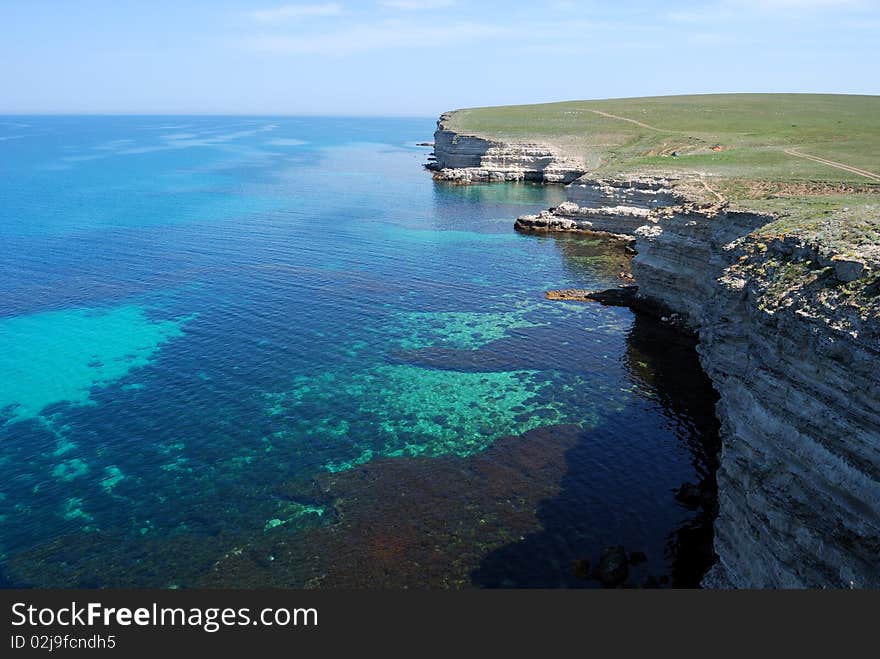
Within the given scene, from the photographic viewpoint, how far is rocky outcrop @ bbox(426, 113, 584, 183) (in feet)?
473

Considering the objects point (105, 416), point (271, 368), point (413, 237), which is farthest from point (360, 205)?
point (105, 416)

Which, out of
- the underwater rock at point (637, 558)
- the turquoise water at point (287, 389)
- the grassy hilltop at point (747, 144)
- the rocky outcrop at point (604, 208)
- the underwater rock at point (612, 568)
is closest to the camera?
the underwater rock at point (612, 568)

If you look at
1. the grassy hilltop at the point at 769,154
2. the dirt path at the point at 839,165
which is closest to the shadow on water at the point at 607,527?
the grassy hilltop at the point at 769,154

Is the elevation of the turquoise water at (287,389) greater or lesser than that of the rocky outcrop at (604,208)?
lesser

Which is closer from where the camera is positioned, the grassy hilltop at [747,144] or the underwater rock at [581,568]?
the underwater rock at [581,568]

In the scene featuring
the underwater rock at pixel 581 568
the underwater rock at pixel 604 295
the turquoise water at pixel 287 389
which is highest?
the underwater rock at pixel 604 295

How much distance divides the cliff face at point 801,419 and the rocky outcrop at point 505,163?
114 meters

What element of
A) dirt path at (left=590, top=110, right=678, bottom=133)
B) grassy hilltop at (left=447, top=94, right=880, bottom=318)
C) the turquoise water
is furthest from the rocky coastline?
dirt path at (left=590, top=110, right=678, bottom=133)

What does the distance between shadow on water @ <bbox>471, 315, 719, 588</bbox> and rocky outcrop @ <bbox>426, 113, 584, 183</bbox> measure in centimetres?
10619

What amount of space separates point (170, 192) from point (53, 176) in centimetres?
4155

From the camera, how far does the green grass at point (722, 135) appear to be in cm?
8244

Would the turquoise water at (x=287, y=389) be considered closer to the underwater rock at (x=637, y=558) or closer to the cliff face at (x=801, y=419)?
the underwater rock at (x=637, y=558)

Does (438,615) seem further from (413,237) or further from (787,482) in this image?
(413,237)

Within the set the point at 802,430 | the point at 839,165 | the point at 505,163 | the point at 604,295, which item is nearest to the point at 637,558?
the point at 802,430
